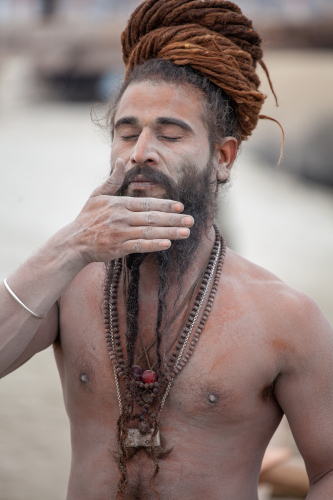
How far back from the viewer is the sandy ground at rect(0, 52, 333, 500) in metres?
5.32

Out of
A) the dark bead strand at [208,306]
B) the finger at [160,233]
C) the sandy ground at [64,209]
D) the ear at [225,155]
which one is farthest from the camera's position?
the sandy ground at [64,209]

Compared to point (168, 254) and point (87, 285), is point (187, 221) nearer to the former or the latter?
point (168, 254)

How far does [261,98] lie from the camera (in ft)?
8.46

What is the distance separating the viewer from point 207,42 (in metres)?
2.49

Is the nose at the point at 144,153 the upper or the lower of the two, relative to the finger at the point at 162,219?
upper

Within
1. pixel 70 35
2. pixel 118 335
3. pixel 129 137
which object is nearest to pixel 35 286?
pixel 118 335

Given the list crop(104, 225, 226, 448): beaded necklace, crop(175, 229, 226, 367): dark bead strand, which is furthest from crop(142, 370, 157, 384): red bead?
crop(175, 229, 226, 367): dark bead strand

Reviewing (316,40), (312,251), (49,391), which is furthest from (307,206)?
(49,391)

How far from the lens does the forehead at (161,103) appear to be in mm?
2340

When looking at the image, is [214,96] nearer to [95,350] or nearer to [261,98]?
[261,98]

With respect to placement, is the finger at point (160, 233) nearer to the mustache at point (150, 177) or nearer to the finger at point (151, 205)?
the finger at point (151, 205)

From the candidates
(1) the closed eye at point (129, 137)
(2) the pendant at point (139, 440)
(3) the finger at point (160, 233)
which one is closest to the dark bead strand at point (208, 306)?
(2) the pendant at point (139, 440)

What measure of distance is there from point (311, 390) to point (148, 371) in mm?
667

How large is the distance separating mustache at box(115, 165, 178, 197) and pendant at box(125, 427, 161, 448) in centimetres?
99
